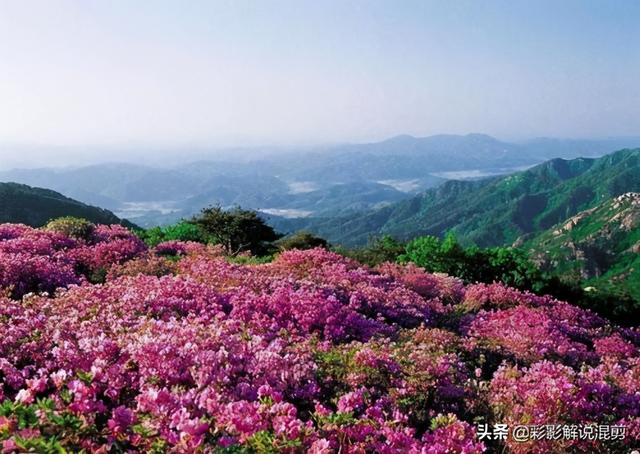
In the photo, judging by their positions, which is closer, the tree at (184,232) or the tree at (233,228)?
the tree at (184,232)

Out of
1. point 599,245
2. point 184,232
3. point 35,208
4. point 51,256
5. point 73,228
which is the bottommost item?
point 599,245

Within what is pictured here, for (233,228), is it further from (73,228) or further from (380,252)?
(73,228)

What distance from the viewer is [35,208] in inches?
3255

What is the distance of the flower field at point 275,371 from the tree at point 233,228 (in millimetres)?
23563

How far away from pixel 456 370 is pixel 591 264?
11822cm

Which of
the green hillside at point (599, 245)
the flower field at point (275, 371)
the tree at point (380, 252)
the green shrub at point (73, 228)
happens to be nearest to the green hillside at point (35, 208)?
the tree at point (380, 252)

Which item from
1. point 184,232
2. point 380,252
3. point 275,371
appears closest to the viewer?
point 275,371

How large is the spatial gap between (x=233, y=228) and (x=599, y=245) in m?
110

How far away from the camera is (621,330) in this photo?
12.4 meters

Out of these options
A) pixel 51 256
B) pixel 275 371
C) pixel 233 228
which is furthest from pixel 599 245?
pixel 275 371

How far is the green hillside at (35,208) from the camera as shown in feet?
255

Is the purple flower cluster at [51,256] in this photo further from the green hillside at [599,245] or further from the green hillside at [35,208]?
the green hillside at [599,245]

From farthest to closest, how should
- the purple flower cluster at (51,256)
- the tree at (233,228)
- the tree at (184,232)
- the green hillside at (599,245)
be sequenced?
the green hillside at (599,245)
the tree at (233,228)
the tree at (184,232)
the purple flower cluster at (51,256)

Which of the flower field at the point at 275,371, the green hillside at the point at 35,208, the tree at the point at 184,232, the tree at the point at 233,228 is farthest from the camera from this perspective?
the green hillside at the point at 35,208
